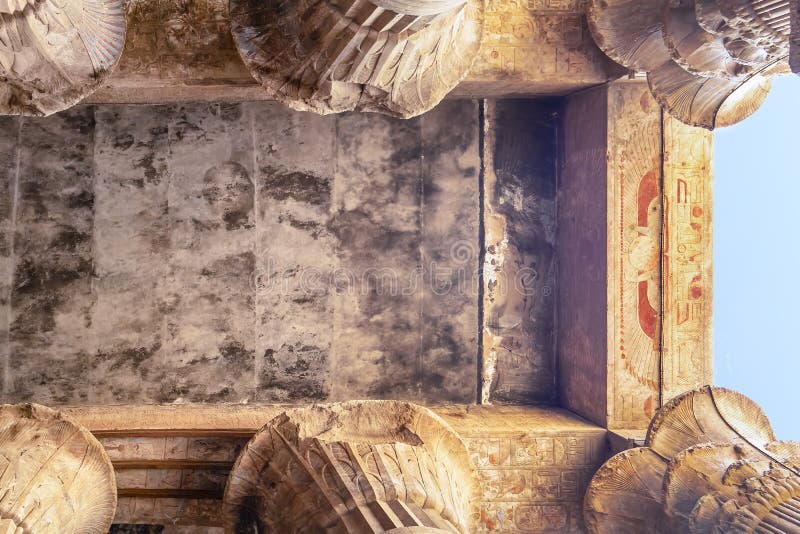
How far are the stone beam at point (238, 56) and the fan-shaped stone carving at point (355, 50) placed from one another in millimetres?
942

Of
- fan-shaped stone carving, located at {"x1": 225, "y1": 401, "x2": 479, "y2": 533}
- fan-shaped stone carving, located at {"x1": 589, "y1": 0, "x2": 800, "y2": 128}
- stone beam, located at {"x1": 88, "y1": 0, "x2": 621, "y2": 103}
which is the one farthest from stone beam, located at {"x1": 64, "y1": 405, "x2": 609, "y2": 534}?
fan-shaped stone carving, located at {"x1": 589, "y1": 0, "x2": 800, "y2": 128}

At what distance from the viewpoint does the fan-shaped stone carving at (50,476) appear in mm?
3084

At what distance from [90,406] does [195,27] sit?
3.23m

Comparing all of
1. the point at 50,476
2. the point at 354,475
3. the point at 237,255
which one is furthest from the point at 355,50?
the point at 50,476

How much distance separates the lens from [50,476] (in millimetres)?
3365

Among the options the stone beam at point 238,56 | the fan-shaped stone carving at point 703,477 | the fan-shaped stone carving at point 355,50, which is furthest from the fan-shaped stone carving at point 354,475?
the stone beam at point 238,56

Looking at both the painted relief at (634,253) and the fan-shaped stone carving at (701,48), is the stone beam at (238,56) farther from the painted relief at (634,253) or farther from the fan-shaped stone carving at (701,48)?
the painted relief at (634,253)

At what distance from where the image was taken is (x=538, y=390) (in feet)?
18.1

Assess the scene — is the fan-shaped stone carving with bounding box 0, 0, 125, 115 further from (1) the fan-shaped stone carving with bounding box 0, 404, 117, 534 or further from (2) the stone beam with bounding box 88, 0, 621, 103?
(1) the fan-shaped stone carving with bounding box 0, 404, 117, 534

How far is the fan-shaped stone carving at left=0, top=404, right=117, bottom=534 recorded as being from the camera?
308 centimetres

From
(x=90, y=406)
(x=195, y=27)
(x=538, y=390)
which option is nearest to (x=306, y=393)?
(x=90, y=406)

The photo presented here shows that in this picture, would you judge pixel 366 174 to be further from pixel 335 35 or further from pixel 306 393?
pixel 335 35

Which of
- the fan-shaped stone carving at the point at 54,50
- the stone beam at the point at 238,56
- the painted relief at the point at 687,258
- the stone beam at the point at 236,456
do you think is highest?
the stone beam at the point at 238,56

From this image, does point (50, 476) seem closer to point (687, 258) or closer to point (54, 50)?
point (54, 50)
